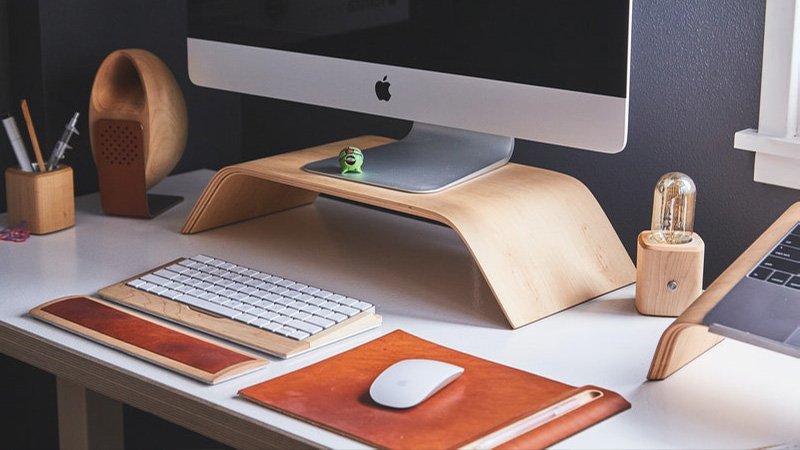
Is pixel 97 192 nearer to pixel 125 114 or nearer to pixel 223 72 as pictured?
pixel 125 114

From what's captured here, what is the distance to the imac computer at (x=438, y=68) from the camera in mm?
1217

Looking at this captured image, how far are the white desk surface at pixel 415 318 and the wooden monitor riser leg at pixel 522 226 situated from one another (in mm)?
25

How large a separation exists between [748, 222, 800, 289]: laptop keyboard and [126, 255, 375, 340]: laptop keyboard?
1.38 feet

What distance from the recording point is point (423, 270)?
4.68ft

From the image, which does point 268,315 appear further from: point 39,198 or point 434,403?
point 39,198

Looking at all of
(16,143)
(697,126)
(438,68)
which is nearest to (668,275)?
(697,126)

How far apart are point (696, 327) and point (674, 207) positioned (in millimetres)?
211

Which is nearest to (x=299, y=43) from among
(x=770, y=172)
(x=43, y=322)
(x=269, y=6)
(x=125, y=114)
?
(x=269, y=6)

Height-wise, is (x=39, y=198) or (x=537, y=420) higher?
(x=39, y=198)

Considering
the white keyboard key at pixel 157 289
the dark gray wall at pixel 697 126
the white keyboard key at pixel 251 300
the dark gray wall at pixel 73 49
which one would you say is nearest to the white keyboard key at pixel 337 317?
the white keyboard key at pixel 251 300

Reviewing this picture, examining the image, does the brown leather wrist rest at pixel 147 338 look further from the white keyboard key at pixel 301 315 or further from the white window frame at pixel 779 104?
the white window frame at pixel 779 104

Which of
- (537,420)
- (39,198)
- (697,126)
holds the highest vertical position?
(697,126)

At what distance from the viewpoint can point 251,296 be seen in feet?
4.17

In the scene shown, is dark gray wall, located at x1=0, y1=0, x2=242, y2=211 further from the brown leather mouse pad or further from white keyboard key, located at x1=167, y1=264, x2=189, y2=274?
the brown leather mouse pad
